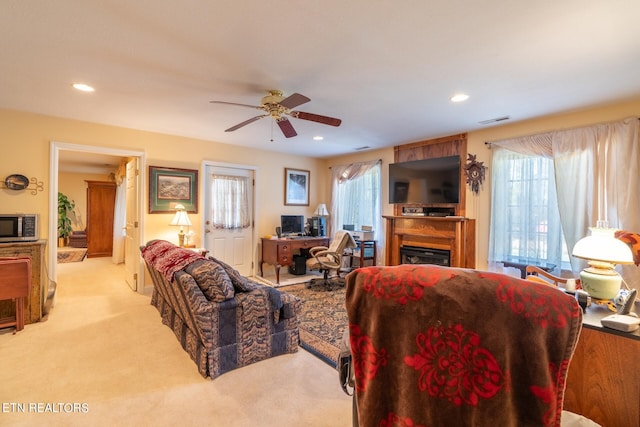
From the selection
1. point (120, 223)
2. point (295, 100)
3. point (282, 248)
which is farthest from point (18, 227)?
point (120, 223)

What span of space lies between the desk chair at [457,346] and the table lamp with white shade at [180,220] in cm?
394

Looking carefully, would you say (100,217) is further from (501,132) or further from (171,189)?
(501,132)

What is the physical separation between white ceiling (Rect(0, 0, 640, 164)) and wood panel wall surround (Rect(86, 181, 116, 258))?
4996mm

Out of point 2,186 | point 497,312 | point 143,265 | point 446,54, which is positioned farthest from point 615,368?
point 2,186

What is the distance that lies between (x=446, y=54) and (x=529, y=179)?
2387 millimetres

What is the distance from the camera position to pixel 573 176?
331 centimetres

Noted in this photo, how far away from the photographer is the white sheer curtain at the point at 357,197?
5.53 metres

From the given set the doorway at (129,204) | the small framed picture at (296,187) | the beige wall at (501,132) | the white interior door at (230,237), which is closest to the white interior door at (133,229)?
the doorway at (129,204)

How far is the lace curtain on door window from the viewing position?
5090mm

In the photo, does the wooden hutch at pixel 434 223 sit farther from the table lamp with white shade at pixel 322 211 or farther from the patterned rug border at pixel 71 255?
the patterned rug border at pixel 71 255

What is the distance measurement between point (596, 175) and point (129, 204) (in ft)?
20.3

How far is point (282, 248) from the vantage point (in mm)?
5164

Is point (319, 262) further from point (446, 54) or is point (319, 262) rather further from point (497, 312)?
point (497, 312)

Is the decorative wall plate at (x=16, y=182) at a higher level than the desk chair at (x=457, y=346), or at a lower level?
higher
